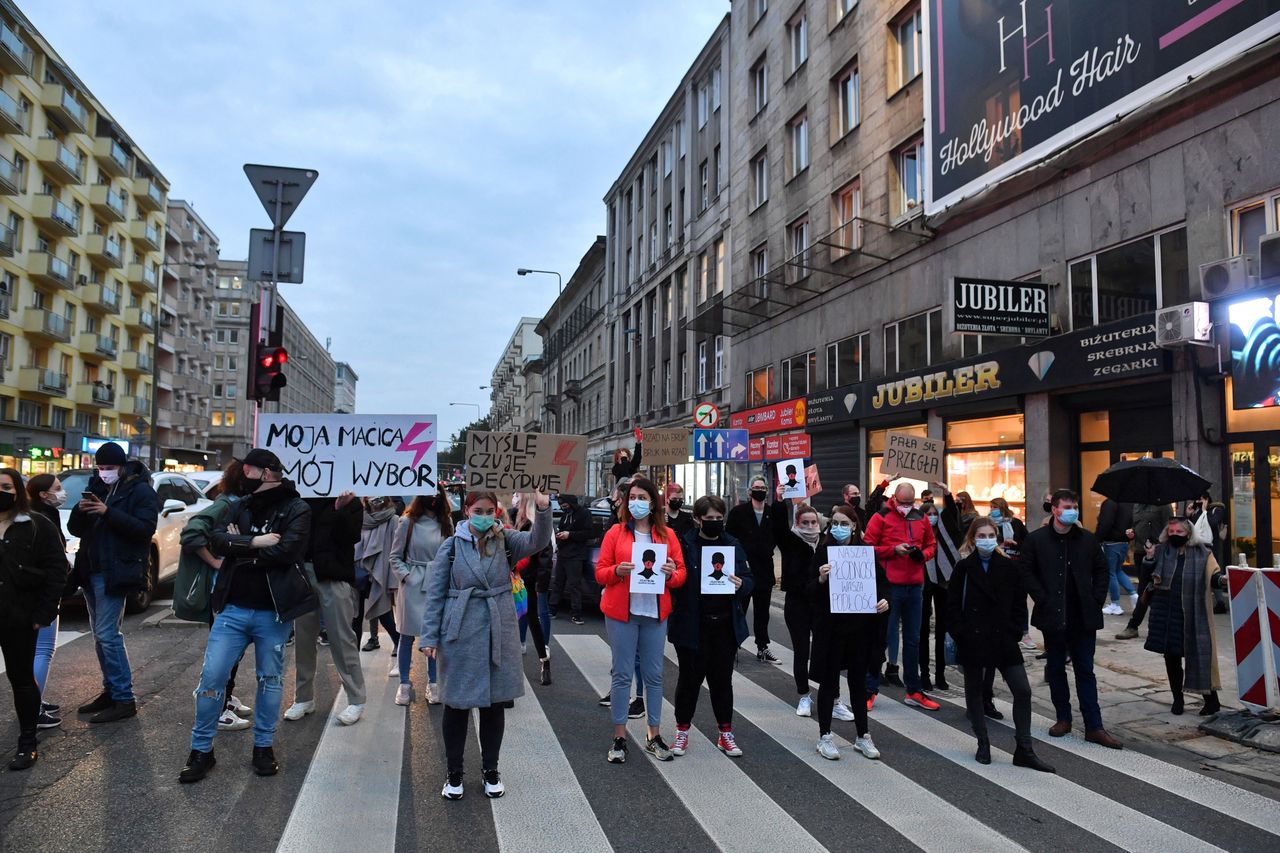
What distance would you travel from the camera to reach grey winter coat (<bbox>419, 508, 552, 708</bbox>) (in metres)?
A: 4.84

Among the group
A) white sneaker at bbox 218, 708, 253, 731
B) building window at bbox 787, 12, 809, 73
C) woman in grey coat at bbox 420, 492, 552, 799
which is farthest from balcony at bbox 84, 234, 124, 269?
woman in grey coat at bbox 420, 492, 552, 799

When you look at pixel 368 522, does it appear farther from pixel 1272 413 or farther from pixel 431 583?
pixel 1272 413

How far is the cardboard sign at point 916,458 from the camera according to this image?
36.6 feet

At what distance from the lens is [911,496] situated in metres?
7.50

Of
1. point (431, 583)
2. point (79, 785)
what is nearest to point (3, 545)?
point (79, 785)

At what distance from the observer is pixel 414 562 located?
22.7 ft

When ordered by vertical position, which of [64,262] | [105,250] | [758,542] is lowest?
[758,542]

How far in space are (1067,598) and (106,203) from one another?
58358mm

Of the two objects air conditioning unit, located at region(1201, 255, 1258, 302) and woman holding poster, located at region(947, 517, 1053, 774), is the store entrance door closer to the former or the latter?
air conditioning unit, located at region(1201, 255, 1258, 302)

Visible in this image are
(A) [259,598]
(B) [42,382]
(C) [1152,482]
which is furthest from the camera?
(B) [42,382]

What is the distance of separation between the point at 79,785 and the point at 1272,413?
13.6 metres

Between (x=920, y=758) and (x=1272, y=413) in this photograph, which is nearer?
(x=920, y=758)

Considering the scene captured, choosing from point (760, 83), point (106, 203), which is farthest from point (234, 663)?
point (106, 203)

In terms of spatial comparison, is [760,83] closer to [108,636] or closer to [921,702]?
[921,702]
